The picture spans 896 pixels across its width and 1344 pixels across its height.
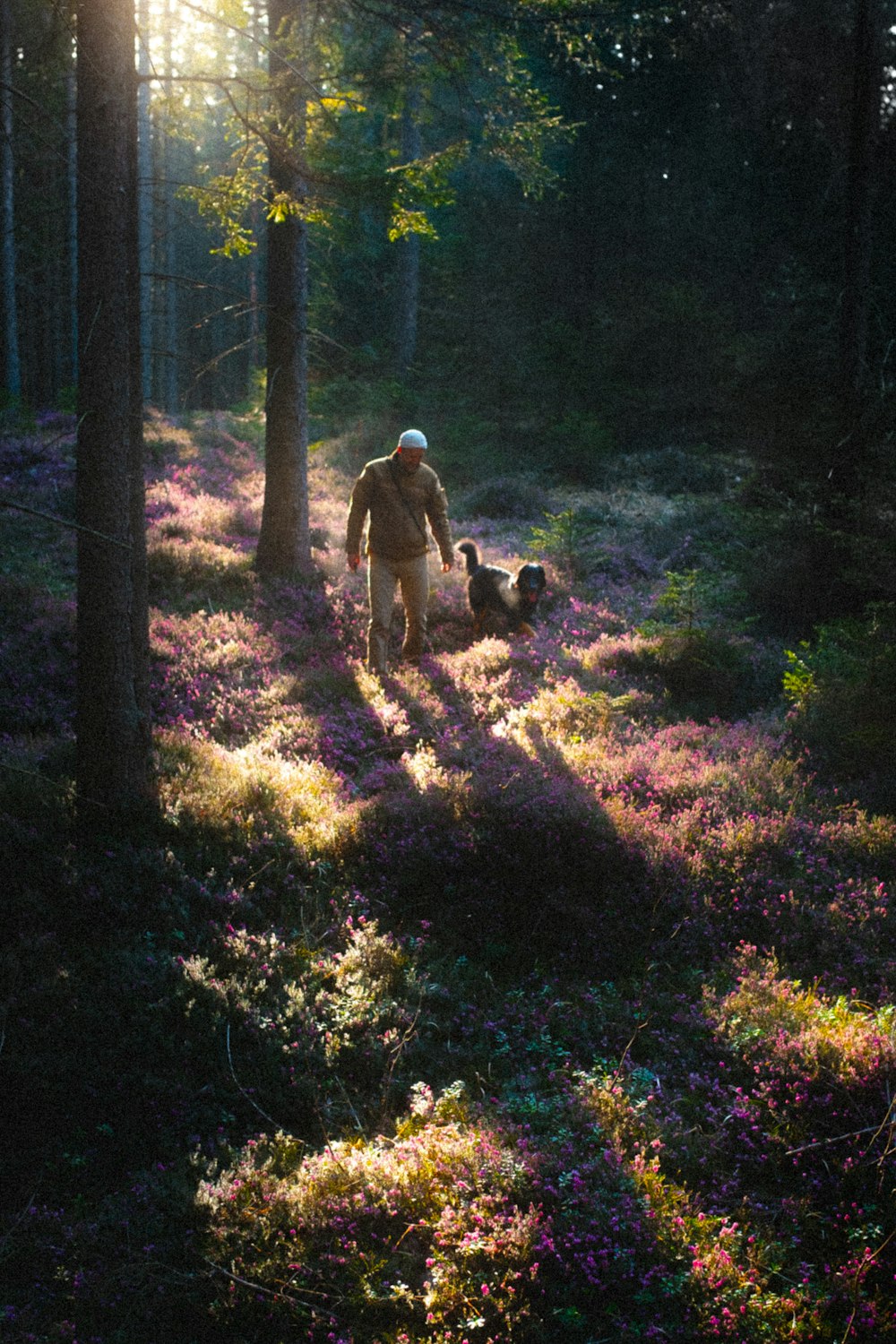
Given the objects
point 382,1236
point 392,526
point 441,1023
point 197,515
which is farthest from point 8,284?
point 382,1236

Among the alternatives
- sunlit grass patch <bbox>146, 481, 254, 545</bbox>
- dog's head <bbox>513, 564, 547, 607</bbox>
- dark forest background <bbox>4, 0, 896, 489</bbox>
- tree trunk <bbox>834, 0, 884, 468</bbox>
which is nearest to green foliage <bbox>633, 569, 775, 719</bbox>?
dog's head <bbox>513, 564, 547, 607</bbox>

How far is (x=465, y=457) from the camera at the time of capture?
74.4 ft

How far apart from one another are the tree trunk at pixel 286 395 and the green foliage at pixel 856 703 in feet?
23.3

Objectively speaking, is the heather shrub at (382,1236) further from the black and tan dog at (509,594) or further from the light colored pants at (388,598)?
the black and tan dog at (509,594)

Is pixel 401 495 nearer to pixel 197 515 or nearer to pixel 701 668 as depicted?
pixel 701 668

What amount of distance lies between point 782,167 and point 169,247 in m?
29.7

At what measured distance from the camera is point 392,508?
970cm

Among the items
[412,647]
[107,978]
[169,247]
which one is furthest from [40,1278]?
[169,247]

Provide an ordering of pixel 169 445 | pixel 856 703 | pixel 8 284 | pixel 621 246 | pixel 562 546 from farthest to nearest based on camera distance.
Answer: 1. pixel 621 246
2. pixel 8 284
3. pixel 169 445
4. pixel 562 546
5. pixel 856 703

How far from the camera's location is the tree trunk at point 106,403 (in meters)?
5.27

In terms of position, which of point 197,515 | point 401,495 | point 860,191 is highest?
point 860,191

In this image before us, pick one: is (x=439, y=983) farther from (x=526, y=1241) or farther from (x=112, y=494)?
(x=112, y=494)

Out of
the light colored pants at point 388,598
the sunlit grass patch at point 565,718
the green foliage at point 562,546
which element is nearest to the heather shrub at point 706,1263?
the sunlit grass patch at point 565,718

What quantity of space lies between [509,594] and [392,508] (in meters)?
2.63
